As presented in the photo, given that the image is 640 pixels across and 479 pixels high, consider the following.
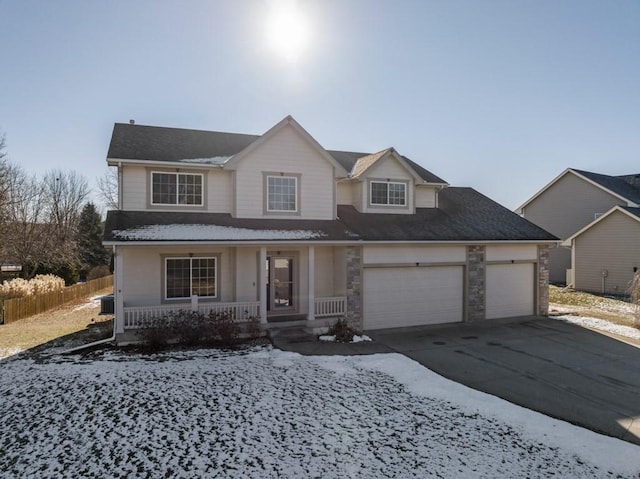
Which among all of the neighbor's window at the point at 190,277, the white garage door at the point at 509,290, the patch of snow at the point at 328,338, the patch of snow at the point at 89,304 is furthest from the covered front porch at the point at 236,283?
the patch of snow at the point at 89,304

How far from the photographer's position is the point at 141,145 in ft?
46.9

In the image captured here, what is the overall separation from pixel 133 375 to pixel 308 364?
410cm

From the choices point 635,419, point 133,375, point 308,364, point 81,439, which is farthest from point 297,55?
point 635,419

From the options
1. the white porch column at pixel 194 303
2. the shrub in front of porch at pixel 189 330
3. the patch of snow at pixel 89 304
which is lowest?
the patch of snow at pixel 89 304

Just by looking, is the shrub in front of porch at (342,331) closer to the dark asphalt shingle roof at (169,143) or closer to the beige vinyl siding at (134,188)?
the dark asphalt shingle roof at (169,143)

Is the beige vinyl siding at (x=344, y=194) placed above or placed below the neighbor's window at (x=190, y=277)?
above

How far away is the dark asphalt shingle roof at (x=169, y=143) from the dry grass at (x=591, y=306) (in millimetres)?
8894

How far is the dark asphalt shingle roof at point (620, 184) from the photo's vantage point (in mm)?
28044

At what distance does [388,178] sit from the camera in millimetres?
16844

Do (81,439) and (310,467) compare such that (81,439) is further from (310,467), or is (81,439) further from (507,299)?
(507,299)

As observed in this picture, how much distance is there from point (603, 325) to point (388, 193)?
9.68m

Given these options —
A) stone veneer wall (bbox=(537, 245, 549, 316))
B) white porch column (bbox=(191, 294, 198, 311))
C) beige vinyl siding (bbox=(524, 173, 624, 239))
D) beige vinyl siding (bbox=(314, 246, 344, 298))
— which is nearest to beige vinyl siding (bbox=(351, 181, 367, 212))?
beige vinyl siding (bbox=(314, 246, 344, 298))

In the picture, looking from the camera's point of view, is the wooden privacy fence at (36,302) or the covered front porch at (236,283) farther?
the wooden privacy fence at (36,302)

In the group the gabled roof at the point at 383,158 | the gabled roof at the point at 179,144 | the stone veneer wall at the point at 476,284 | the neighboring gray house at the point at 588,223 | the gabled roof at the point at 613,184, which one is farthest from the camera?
the gabled roof at the point at 613,184
